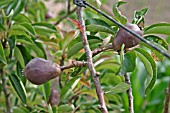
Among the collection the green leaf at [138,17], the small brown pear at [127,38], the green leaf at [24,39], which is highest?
the green leaf at [138,17]

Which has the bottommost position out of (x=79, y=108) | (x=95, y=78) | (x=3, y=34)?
(x=79, y=108)

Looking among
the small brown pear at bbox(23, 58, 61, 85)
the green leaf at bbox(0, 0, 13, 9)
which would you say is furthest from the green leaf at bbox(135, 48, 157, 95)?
the green leaf at bbox(0, 0, 13, 9)

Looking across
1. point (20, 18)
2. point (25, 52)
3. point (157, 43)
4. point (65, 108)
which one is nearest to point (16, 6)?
point (20, 18)

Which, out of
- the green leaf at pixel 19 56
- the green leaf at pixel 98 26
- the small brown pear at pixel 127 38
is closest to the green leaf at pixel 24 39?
the green leaf at pixel 19 56

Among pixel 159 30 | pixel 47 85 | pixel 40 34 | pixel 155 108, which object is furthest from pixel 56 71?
pixel 155 108

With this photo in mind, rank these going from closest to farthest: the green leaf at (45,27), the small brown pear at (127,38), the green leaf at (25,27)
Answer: the small brown pear at (127,38) → the green leaf at (25,27) → the green leaf at (45,27)

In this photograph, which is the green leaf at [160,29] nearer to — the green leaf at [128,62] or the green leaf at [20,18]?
the green leaf at [128,62]

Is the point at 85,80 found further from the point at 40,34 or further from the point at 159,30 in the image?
the point at 159,30
